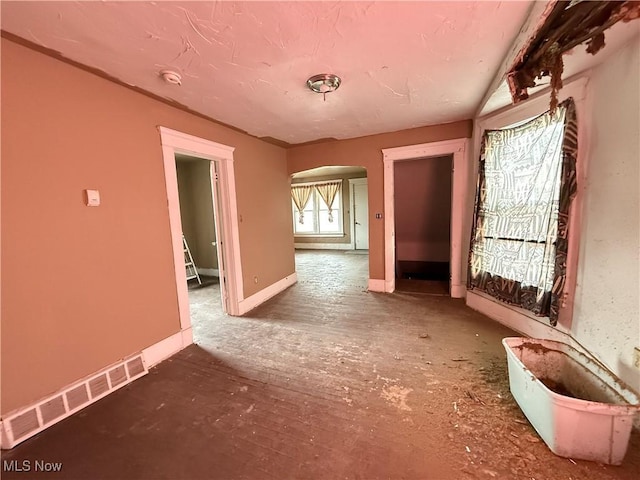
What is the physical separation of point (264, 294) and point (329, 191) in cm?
494

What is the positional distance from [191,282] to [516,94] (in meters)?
5.37

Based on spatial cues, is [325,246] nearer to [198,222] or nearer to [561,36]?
[198,222]

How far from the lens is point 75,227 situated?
177 centimetres

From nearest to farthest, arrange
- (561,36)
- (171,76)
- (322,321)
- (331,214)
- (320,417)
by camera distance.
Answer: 1. (561,36)
2. (320,417)
3. (171,76)
4. (322,321)
5. (331,214)

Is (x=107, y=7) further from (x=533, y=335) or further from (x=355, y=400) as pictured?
(x=533, y=335)

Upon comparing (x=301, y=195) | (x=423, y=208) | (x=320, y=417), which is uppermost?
(x=301, y=195)

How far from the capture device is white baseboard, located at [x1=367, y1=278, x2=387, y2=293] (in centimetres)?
401

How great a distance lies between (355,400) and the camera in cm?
179

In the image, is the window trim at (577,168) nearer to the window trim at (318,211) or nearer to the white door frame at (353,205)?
the white door frame at (353,205)

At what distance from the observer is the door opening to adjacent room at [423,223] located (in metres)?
4.12

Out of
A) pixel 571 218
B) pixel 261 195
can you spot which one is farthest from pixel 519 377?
pixel 261 195

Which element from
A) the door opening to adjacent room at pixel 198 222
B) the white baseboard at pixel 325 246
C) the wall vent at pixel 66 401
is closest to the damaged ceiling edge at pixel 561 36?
the wall vent at pixel 66 401

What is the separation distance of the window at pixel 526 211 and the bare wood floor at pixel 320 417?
57 cm

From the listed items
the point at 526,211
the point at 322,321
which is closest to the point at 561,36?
the point at 526,211
